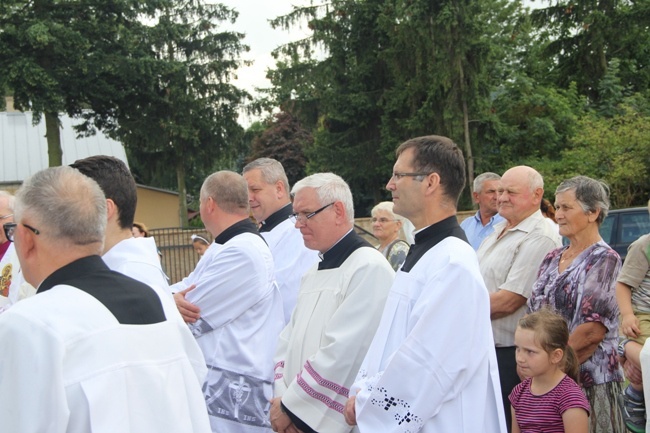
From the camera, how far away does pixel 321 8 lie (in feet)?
106

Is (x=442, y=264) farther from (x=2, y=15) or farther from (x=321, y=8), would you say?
(x=321, y=8)

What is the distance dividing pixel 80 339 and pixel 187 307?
7.60 ft

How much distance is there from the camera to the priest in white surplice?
3.18 m

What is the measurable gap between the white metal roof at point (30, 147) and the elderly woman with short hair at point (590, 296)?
31.8m

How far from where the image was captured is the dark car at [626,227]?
39.5ft

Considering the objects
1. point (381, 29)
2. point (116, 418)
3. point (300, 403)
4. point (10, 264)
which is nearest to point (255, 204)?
point (10, 264)

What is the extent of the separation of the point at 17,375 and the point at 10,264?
10.0 ft

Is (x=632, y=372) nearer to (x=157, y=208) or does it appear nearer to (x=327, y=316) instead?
(x=327, y=316)

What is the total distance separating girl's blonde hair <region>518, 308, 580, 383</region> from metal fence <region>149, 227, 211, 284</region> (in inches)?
627

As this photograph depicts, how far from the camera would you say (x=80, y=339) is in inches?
88.2

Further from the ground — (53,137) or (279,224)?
(53,137)

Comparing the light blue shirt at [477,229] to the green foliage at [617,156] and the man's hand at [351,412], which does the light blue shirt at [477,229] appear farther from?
the green foliage at [617,156]

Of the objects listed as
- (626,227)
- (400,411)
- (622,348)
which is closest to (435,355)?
(400,411)

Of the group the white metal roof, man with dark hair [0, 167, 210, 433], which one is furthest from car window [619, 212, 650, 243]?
the white metal roof
